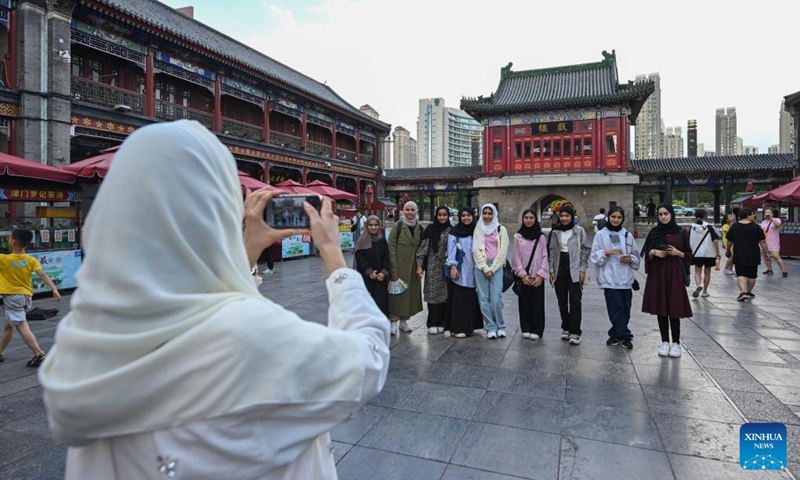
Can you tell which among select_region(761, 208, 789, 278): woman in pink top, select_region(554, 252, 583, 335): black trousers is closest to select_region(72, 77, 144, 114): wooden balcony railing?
select_region(554, 252, 583, 335): black trousers

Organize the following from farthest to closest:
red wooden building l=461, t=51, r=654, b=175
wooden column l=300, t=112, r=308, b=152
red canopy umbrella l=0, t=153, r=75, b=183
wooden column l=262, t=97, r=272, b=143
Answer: red wooden building l=461, t=51, r=654, b=175 → wooden column l=300, t=112, r=308, b=152 → wooden column l=262, t=97, r=272, b=143 → red canopy umbrella l=0, t=153, r=75, b=183

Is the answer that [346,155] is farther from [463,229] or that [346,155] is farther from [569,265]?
[569,265]

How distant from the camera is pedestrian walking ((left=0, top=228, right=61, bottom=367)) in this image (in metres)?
4.21

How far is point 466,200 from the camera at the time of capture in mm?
32094

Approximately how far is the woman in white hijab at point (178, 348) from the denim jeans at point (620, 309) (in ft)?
15.1

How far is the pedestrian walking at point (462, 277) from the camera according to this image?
17.6ft

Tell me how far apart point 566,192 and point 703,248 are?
1825 centimetres

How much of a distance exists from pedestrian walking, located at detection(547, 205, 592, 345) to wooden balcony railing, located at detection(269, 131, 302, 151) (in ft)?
56.4

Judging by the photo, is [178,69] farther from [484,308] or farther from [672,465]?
[672,465]

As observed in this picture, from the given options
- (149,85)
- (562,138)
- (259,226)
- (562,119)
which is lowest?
(259,226)

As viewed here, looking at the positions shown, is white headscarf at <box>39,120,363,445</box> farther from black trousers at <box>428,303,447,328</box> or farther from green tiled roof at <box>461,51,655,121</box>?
green tiled roof at <box>461,51,655,121</box>

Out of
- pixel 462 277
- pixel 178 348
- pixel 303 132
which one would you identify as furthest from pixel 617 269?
pixel 303 132

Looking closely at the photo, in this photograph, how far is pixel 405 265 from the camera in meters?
5.68

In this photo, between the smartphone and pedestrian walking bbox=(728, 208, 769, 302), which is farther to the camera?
pedestrian walking bbox=(728, 208, 769, 302)
